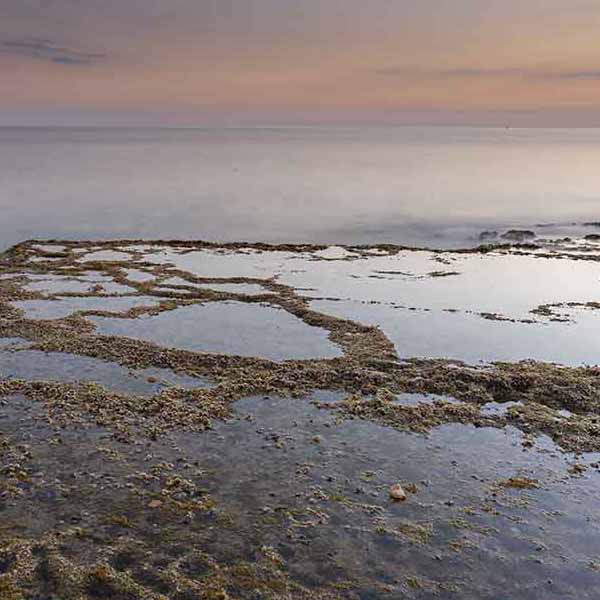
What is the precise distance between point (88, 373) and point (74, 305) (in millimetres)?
7004

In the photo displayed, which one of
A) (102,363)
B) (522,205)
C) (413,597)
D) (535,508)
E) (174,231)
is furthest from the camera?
(522,205)

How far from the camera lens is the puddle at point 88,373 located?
14609 millimetres

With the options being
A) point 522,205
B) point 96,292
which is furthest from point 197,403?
point 522,205

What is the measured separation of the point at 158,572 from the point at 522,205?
63157 mm

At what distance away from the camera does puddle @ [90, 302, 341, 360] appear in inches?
688

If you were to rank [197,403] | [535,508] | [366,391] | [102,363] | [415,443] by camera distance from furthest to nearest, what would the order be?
[102,363] < [366,391] < [197,403] < [415,443] < [535,508]

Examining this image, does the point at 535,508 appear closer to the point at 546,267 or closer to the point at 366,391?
the point at 366,391

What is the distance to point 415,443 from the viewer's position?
12281mm

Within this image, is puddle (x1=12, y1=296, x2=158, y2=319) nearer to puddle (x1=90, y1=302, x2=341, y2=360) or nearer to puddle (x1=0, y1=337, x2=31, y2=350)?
puddle (x1=90, y1=302, x2=341, y2=360)

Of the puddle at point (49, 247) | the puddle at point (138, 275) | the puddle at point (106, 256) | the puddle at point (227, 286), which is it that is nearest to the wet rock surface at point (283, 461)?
the puddle at point (227, 286)

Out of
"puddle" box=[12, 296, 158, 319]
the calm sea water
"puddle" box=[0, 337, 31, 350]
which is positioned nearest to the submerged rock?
the calm sea water

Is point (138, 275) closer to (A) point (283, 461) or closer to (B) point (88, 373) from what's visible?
(B) point (88, 373)

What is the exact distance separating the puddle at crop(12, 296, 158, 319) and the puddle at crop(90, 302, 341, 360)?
4.59 feet

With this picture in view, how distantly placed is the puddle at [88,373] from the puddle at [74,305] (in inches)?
160
